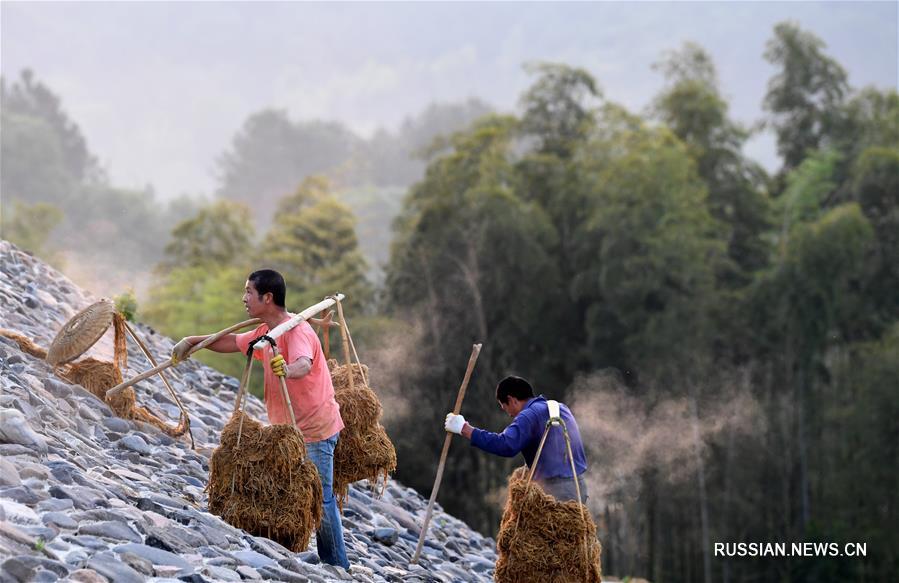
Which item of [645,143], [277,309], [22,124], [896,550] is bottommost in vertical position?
[277,309]

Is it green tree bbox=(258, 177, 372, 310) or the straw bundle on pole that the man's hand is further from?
green tree bbox=(258, 177, 372, 310)

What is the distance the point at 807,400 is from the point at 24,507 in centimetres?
1980

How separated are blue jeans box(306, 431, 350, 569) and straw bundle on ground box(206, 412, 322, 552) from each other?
0.15 meters

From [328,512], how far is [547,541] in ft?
4.05

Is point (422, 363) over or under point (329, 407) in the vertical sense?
over

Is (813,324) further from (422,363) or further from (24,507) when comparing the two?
(24,507)

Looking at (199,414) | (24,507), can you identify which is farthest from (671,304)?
(24,507)

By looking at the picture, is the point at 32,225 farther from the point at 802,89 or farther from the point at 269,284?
the point at 269,284

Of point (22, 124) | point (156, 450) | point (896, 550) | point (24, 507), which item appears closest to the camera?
point (24, 507)

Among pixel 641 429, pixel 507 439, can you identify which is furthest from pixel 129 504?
pixel 641 429

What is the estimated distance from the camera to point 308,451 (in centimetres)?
686

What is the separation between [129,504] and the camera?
6.52 m

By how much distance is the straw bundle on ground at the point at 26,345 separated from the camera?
347 inches

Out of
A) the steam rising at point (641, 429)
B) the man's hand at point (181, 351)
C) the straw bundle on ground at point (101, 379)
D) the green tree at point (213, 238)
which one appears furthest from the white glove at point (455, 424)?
the green tree at point (213, 238)
